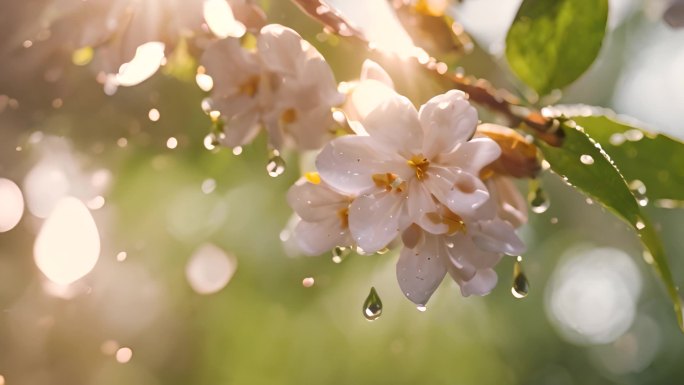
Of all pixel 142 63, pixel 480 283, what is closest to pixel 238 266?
pixel 142 63

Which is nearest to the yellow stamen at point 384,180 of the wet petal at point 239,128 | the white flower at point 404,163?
the white flower at point 404,163

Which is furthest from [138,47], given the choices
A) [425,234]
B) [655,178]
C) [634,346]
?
[634,346]

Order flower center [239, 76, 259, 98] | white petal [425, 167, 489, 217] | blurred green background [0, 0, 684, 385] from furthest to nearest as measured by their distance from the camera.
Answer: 1. blurred green background [0, 0, 684, 385]
2. flower center [239, 76, 259, 98]
3. white petal [425, 167, 489, 217]

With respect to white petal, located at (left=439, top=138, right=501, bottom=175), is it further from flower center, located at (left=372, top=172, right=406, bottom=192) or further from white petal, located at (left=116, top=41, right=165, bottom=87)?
white petal, located at (left=116, top=41, right=165, bottom=87)

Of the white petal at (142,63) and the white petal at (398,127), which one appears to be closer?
the white petal at (398,127)

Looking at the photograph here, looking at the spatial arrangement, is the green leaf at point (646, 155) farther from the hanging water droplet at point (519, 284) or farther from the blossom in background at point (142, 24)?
the blossom in background at point (142, 24)

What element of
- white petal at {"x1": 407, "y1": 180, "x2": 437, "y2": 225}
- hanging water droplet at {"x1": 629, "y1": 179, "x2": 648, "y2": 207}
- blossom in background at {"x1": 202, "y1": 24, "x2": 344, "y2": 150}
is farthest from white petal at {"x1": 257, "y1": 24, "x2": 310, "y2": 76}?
hanging water droplet at {"x1": 629, "y1": 179, "x2": 648, "y2": 207}
